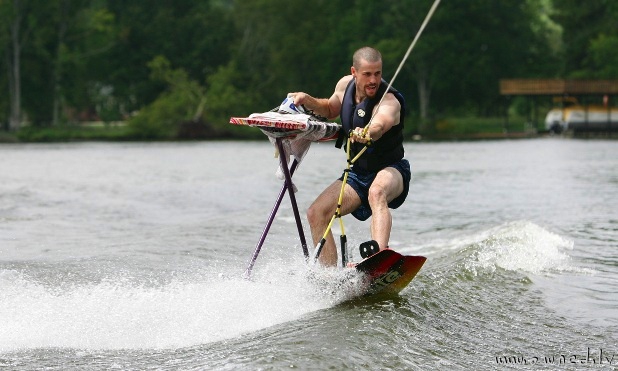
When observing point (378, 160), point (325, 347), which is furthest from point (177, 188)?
point (325, 347)

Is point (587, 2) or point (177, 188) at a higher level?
point (587, 2)

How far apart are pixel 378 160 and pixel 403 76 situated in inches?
3421

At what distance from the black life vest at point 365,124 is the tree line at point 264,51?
72187 mm

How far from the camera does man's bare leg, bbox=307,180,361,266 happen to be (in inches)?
368

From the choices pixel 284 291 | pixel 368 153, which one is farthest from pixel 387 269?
pixel 368 153

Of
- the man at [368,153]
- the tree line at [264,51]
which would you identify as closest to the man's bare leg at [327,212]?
the man at [368,153]

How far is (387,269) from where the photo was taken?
9125 millimetres

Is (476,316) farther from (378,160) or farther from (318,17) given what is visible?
(318,17)

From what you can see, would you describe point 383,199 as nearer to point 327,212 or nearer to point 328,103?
point 327,212

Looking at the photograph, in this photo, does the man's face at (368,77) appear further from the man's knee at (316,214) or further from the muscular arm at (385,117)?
the man's knee at (316,214)

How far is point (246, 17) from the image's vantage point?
3861 inches

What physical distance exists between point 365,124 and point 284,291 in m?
1.54

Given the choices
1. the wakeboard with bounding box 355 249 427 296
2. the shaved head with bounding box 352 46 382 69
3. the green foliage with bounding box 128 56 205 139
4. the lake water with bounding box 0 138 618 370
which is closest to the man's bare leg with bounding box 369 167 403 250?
the wakeboard with bounding box 355 249 427 296

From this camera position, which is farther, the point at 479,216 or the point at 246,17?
the point at 246,17
